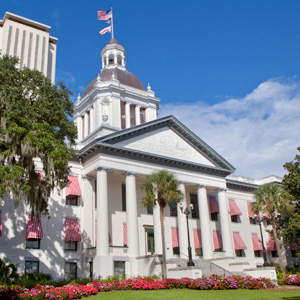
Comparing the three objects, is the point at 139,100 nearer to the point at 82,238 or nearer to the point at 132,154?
the point at 132,154

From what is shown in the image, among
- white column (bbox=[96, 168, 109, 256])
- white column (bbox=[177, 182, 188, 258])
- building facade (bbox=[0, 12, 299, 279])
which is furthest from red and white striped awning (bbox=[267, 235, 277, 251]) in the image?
white column (bbox=[96, 168, 109, 256])

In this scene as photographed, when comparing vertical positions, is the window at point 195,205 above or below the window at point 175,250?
above

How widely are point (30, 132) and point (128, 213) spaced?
13.3 meters

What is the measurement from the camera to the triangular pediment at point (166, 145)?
111 ft

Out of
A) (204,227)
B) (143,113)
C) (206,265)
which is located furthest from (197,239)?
(143,113)

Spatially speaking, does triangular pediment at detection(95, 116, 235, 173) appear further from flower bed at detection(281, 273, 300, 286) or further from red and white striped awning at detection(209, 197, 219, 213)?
flower bed at detection(281, 273, 300, 286)

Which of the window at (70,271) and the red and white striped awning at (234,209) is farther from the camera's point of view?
the red and white striped awning at (234,209)

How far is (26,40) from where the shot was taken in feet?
207

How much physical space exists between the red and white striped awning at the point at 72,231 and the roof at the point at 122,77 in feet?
73.5

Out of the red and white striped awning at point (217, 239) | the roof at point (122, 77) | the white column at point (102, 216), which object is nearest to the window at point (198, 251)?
the red and white striped awning at point (217, 239)

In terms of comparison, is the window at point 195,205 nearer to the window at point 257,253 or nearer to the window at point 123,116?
the window at point 257,253

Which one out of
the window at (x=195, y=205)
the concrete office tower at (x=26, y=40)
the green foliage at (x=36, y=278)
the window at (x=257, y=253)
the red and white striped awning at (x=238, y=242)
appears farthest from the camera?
the concrete office tower at (x=26, y=40)

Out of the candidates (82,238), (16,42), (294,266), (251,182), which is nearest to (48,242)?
(82,238)

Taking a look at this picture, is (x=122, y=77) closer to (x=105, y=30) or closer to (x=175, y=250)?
(x=105, y=30)
